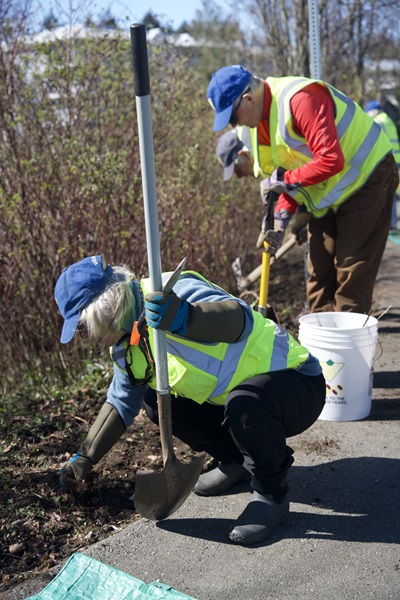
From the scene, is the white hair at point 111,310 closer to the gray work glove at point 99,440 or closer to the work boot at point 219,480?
the gray work glove at point 99,440

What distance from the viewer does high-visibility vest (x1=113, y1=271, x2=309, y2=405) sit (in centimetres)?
303

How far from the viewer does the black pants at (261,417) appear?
2994mm

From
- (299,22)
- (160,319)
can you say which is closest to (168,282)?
(160,319)

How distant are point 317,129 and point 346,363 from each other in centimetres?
134

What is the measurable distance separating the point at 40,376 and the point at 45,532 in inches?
93.8

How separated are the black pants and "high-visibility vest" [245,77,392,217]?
169 centimetres

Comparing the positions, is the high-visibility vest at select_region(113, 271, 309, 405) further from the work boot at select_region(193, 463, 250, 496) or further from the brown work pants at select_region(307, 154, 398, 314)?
the brown work pants at select_region(307, 154, 398, 314)

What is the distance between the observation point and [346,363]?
164 inches

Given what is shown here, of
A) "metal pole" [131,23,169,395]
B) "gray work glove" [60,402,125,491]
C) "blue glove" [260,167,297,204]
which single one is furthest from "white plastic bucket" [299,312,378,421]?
"metal pole" [131,23,169,395]

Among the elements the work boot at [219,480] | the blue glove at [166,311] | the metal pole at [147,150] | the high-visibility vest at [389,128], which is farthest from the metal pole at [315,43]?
the high-visibility vest at [389,128]

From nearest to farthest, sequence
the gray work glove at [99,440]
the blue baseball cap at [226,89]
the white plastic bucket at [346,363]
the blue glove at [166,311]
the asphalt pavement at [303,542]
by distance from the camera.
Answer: the blue glove at [166,311] → the asphalt pavement at [303,542] → the gray work glove at [99,440] → the white plastic bucket at [346,363] → the blue baseball cap at [226,89]

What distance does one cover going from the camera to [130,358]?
124 inches

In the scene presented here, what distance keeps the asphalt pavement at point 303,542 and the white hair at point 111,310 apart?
0.94 m

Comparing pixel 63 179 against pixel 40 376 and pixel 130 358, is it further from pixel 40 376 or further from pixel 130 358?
pixel 130 358
